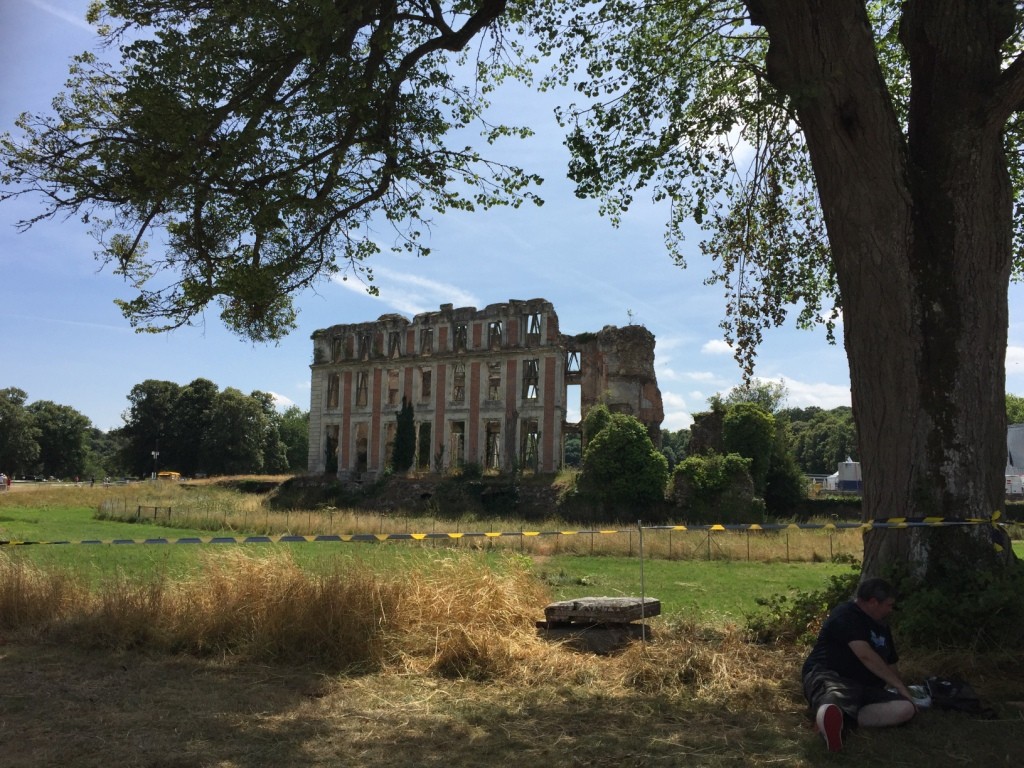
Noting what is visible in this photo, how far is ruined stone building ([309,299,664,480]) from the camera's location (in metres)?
48.8

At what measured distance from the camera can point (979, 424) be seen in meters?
7.57

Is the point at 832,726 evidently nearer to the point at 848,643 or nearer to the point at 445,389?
the point at 848,643

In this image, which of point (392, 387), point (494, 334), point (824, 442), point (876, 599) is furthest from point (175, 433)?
point (876, 599)

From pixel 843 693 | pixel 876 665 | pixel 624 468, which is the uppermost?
pixel 624 468

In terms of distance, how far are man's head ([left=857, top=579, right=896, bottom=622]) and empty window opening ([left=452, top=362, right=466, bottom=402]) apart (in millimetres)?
46616

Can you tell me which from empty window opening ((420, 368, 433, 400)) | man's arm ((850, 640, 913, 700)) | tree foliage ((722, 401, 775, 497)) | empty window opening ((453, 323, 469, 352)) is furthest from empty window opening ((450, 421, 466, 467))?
man's arm ((850, 640, 913, 700))

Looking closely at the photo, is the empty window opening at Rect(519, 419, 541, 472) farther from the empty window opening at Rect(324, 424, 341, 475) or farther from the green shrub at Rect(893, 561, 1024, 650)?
the green shrub at Rect(893, 561, 1024, 650)

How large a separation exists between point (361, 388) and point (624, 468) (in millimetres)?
23005

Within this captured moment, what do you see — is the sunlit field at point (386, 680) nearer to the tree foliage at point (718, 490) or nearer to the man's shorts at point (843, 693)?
the man's shorts at point (843, 693)

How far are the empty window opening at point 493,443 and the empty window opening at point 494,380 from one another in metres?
1.83

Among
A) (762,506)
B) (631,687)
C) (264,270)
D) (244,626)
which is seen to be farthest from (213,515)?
(631,687)

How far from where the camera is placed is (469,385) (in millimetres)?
51906

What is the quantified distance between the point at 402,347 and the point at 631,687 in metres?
49.2

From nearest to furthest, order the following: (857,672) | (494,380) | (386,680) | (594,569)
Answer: (857,672), (386,680), (594,569), (494,380)
